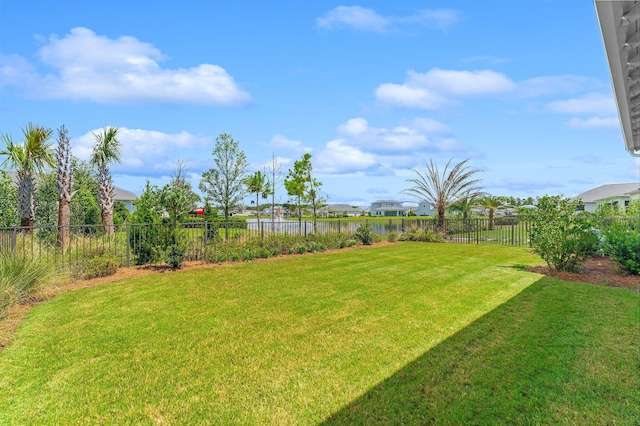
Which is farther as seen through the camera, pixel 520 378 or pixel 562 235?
pixel 562 235

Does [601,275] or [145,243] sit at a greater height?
[145,243]

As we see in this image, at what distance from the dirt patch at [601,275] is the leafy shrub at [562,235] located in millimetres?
320

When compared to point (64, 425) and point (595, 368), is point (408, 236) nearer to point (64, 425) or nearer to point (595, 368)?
point (595, 368)

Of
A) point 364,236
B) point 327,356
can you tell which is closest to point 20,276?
point 327,356

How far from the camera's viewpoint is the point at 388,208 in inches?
3669

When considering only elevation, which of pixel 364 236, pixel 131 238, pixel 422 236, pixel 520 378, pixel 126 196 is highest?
pixel 126 196

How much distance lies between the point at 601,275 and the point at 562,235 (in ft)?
4.16

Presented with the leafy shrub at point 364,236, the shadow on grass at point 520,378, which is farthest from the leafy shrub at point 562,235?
the leafy shrub at point 364,236

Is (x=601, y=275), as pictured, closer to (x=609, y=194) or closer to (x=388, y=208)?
(x=609, y=194)

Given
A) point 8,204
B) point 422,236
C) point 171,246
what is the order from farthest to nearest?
point 422,236 → point 8,204 → point 171,246

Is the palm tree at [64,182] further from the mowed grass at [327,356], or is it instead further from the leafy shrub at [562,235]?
the leafy shrub at [562,235]

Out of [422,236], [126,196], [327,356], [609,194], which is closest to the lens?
[327,356]

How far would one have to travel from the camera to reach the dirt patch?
727cm

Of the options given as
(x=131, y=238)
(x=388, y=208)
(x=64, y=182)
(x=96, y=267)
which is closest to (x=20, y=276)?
(x=96, y=267)
